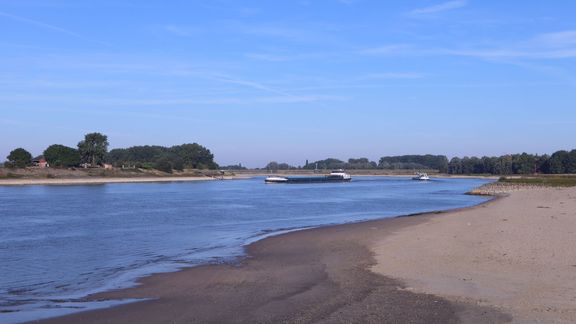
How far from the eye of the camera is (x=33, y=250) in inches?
939

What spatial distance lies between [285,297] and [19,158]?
13865 centimetres

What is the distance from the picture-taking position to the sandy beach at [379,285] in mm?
11711

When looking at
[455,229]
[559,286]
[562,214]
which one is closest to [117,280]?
[559,286]

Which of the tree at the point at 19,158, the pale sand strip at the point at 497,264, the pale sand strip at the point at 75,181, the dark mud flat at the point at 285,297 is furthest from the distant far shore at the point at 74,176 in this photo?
the dark mud flat at the point at 285,297

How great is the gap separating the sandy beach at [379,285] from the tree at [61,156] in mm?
134331

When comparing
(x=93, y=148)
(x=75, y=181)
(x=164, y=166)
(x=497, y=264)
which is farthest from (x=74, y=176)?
(x=497, y=264)

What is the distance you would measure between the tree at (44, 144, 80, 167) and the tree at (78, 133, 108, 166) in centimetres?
412

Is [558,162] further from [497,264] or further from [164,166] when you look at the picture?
[497,264]

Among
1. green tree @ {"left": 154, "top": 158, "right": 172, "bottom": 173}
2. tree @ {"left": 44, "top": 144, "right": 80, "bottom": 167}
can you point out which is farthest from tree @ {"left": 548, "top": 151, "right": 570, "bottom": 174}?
tree @ {"left": 44, "top": 144, "right": 80, "bottom": 167}

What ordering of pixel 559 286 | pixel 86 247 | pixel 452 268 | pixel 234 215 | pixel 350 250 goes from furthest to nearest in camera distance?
pixel 234 215 < pixel 86 247 < pixel 350 250 < pixel 452 268 < pixel 559 286

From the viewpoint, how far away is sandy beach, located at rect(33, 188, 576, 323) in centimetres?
1171

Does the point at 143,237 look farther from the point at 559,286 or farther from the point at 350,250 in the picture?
the point at 559,286

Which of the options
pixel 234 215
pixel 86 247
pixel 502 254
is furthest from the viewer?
pixel 234 215

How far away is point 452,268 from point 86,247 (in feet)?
49.8
